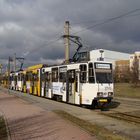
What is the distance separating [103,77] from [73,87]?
8.58 ft

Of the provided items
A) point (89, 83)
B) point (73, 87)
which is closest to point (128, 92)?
point (73, 87)

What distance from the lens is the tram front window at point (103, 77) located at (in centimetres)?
2329

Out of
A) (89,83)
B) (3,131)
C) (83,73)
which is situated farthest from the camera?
(83,73)

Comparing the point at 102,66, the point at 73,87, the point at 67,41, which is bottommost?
the point at 73,87

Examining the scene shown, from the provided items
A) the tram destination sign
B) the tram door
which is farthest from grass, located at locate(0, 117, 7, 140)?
the tram door

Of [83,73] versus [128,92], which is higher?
[83,73]

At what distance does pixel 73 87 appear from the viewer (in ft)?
82.6

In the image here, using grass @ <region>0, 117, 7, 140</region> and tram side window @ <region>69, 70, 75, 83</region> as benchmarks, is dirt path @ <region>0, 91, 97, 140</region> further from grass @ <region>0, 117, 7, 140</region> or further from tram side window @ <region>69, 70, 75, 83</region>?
tram side window @ <region>69, 70, 75, 83</region>

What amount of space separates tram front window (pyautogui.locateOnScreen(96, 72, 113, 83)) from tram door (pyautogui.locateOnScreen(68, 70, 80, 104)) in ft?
6.13

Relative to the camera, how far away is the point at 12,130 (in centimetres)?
1358

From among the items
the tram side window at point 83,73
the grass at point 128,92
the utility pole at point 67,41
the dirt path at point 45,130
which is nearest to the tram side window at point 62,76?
the tram side window at point 83,73

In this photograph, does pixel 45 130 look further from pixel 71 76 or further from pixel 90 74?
pixel 71 76

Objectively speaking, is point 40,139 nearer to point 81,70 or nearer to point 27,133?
point 27,133

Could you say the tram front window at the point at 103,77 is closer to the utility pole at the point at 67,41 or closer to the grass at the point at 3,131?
the grass at the point at 3,131
